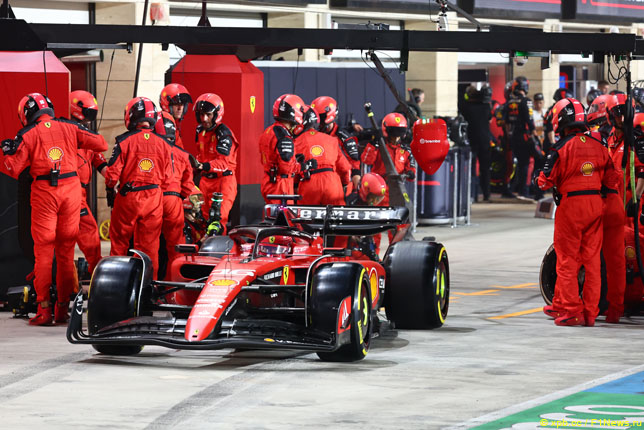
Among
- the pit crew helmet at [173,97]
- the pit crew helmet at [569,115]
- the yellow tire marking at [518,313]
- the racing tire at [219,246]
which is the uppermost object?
the pit crew helmet at [173,97]

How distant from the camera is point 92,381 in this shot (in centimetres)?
965

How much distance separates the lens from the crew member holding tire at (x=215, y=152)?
635 inches

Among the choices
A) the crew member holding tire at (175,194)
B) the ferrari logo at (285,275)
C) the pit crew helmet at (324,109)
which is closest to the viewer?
the ferrari logo at (285,275)

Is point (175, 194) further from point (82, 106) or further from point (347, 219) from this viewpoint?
point (347, 219)

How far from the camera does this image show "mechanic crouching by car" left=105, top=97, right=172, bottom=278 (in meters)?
13.1

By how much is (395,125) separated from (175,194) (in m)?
5.19

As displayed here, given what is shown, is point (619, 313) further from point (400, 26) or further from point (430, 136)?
point (400, 26)

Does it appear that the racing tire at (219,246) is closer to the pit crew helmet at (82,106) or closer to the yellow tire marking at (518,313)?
the yellow tire marking at (518,313)

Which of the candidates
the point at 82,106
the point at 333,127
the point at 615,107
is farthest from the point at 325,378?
the point at 333,127

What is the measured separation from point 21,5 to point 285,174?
251 inches

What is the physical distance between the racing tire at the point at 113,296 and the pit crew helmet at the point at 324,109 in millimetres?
7086

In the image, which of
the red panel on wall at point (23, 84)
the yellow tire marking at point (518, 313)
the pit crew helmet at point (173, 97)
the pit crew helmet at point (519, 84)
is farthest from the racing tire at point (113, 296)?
the pit crew helmet at point (519, 84)

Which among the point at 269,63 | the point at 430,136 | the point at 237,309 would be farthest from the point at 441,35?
the point at 269,63

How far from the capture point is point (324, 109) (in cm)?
1767
